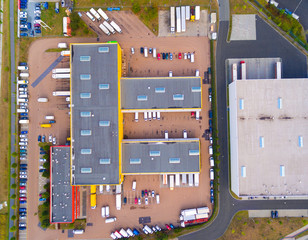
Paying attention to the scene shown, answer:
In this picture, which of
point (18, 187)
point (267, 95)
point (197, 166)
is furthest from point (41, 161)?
point (267, 95)

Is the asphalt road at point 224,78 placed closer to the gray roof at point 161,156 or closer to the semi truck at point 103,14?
the gray roof at point 161,156

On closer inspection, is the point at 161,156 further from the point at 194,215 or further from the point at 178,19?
the point at 178,19

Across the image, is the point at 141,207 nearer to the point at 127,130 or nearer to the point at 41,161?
the point at 127,130

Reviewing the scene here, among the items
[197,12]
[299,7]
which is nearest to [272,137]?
[299,7]

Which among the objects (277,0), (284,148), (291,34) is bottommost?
(284,148)

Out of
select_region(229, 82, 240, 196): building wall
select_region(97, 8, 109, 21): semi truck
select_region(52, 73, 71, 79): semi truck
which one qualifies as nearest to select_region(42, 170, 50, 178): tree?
select_region(52, 73, 71, 79): semi truck

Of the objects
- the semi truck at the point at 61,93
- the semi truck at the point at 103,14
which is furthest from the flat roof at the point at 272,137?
the semi truck at the point at 61,93

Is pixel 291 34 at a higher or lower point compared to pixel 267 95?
higher
